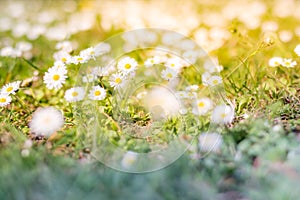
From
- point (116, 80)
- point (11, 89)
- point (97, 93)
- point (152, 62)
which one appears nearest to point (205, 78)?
point (152, 62)

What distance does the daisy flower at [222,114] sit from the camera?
7.44ft

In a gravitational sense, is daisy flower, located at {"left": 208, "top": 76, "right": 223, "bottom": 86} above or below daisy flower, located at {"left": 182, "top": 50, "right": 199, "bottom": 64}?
below

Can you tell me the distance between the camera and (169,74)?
8.51 ft

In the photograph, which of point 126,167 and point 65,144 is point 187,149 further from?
point 65,144

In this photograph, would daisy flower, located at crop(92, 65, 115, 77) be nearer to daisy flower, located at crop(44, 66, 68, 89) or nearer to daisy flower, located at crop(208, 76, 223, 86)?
daisy flower, located at crop(44, 66, 68, 89)

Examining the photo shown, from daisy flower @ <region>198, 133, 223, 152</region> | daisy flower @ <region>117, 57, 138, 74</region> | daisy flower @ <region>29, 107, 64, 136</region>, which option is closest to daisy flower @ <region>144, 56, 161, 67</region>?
daisy flower @ <region>117, 57, 138, 74</region>

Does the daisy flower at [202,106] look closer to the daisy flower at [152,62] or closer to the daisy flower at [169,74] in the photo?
the daisy flower at [169,74]

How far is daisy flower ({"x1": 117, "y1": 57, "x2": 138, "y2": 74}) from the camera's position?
96.1 inches

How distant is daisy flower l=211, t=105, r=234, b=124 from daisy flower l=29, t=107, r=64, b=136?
0.74 meters

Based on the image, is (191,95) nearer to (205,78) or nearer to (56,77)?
(205,78)

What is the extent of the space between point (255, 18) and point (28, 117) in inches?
82.4

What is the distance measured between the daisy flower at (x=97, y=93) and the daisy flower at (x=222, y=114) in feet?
1.75

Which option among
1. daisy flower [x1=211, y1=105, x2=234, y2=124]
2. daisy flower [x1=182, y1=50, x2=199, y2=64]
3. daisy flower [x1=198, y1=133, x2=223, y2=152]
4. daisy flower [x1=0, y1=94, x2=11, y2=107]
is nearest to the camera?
daisy flower [x1=198, y1=133, x2=223, y2=152]

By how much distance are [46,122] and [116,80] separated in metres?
0.39
